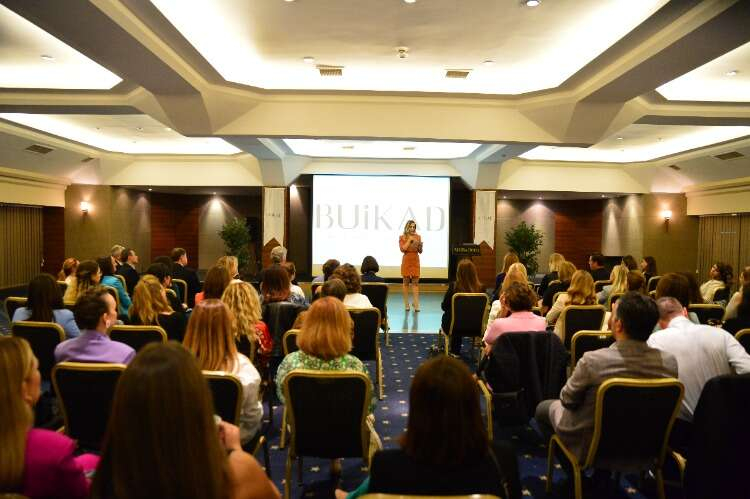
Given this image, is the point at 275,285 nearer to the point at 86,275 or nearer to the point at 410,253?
the point at 86,275

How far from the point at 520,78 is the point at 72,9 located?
212 inches

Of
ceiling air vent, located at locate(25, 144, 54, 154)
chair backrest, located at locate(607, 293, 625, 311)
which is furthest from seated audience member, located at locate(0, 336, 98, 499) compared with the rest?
ceiling air vent, located at locate(25, 144, 54, 154)

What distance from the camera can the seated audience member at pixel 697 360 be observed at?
2924 mm

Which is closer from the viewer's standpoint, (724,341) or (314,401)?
(314,401)

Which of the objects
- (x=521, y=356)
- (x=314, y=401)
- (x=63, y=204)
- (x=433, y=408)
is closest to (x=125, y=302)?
(x=314, y=401)

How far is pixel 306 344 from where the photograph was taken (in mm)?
2945

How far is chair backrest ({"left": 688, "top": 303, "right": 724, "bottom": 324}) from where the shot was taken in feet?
15.9

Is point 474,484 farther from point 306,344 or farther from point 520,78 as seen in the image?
point 520,78

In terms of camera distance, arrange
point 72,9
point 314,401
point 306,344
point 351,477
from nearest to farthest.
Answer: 1. point 314,401
2. point 306,344
3. point 351,477
4. point 72,9

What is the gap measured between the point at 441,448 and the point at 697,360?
2141 millimetres

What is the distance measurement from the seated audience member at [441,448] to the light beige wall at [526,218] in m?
16.0

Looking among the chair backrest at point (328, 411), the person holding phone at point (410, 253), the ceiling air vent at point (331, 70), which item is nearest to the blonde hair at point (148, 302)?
the chair backrest at point (328, 411)

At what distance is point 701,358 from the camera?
9.75 ft

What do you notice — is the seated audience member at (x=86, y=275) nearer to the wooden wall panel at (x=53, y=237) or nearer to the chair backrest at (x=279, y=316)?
the chair backrest at (x=279, y=316)
